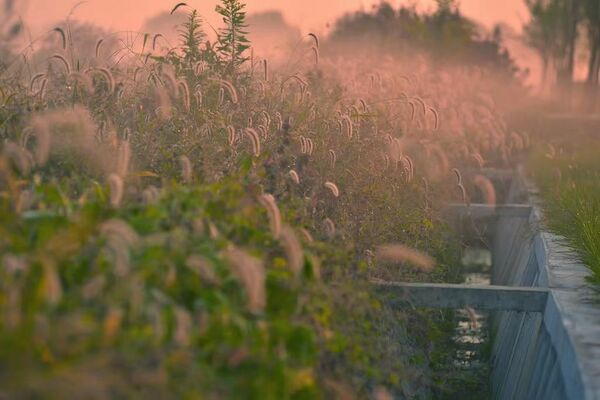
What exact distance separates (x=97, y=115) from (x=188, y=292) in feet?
10.5

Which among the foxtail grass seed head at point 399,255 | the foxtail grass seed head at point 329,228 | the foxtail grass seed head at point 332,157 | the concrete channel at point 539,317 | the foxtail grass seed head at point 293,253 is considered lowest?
the concrete channel at point 539,317

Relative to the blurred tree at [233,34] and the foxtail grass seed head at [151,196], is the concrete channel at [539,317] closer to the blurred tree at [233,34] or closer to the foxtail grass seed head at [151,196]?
the foxtail grass seed head at [151,196]

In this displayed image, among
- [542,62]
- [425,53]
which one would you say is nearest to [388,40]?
[425,53]

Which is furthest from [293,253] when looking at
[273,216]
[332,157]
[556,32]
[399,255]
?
[556,32]

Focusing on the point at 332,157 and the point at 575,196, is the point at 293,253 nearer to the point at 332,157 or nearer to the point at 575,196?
the point at 332,157

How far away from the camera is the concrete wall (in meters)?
5.03

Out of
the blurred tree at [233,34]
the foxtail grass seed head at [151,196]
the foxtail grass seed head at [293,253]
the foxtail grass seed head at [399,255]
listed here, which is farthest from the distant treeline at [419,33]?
the foxtail grass seed head at [293,253]

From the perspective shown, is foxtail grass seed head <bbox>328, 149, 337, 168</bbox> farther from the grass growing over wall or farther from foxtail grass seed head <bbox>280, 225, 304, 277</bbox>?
foxtail grass seed head <bbox>280, 225, 304, 277</bbox>

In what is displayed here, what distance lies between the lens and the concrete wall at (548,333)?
5031 millimetres

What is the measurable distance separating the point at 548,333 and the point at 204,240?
2725 mm

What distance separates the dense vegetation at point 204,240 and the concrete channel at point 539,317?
394mm

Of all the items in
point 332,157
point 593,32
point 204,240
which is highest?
point 204,240

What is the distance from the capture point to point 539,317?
6836 millimetres

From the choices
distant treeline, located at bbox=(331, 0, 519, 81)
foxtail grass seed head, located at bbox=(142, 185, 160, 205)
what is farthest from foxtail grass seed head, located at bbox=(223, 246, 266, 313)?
distant treeline, located at bbox=(331, 0, 519, 81)
